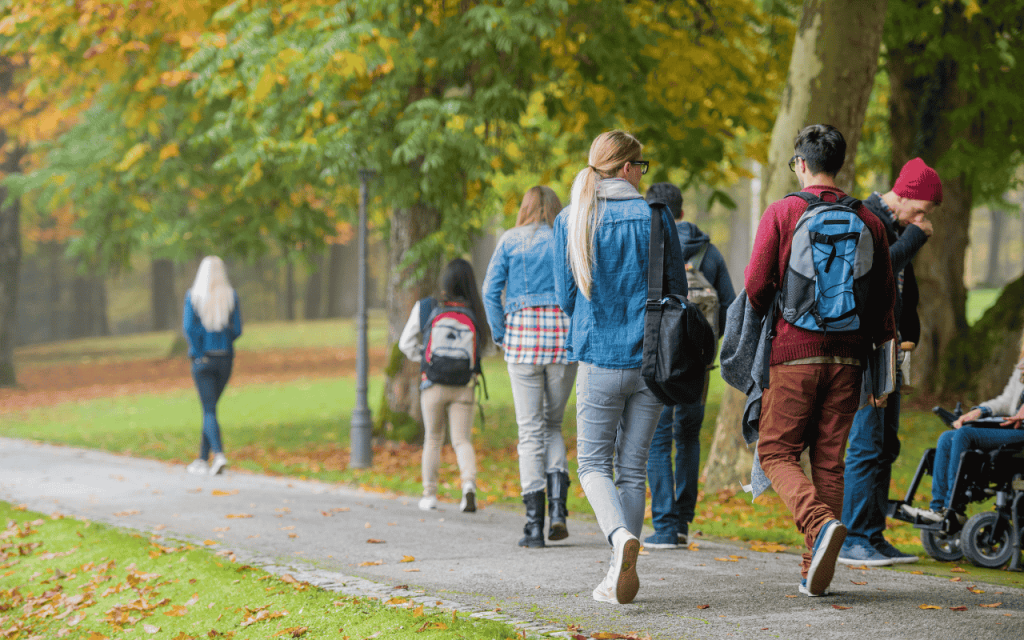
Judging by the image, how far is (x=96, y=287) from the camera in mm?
46750

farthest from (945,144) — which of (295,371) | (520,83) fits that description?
(295,371)

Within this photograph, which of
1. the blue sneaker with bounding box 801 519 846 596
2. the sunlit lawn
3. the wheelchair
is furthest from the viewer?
the sunlit lawn

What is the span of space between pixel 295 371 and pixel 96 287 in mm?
26602

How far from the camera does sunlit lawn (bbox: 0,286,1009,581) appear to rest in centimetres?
779

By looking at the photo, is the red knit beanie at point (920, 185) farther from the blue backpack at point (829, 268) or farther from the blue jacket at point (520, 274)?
the blue jacket at point (520, 274)

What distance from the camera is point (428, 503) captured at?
791cm

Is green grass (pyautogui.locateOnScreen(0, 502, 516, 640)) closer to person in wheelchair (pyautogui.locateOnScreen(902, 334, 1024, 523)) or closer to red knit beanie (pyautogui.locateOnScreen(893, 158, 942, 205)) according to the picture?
person in wheelchair (pyautogui.locateOnScreen(902, 334, 1024, 523))

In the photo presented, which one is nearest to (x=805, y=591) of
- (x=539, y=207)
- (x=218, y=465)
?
(x=539, y=207)

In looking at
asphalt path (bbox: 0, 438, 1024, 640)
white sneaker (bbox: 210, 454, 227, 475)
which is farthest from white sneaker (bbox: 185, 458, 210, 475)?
asphalt path (bbox: 0, 438, 1024, 640)

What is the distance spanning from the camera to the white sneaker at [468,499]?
25.2 feet

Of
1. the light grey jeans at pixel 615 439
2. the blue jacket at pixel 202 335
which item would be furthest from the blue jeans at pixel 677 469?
the blue jacket at pixel 202 335

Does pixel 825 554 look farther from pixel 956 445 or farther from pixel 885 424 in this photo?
pixel 956 445

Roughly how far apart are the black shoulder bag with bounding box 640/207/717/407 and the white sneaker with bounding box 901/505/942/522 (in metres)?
1.97

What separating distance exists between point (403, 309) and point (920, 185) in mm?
7214
